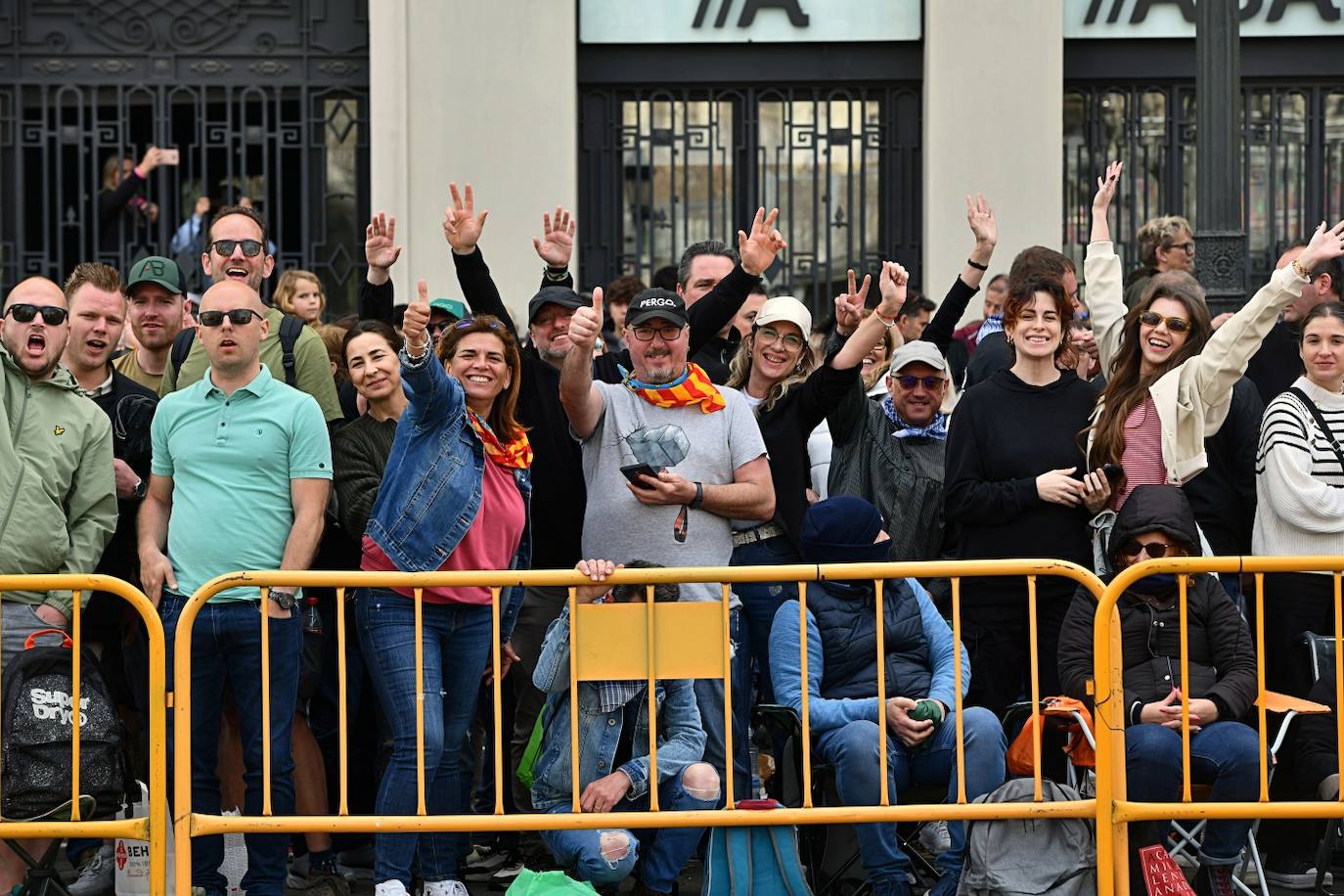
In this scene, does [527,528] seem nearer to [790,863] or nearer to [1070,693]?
[790,863]

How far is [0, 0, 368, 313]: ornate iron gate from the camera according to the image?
41.6 ft

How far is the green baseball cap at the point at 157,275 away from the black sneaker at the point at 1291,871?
196 inches

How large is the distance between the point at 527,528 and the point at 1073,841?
7.45ft

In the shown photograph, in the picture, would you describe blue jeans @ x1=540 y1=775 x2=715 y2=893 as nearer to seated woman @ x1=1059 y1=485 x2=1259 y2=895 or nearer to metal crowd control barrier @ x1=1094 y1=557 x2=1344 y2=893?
metal crowd control barrier @ x1=1094 y1=557 x2=1344 y2=893

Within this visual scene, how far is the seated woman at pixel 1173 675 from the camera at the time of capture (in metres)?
6.38

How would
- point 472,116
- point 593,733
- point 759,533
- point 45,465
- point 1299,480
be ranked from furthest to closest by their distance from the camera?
point 472,116, point 759,533, point 1299,480, point 45,465, point 593,733

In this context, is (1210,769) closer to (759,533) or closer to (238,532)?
(759,533)

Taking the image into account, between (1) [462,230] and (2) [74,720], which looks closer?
(2) [74,720]

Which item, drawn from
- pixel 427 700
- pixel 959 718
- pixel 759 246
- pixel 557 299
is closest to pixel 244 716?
pixel 427 700

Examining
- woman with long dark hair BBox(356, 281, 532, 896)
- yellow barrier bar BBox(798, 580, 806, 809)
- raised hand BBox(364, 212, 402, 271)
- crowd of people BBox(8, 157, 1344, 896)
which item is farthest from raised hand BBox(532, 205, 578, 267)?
yellow barrier bar BBox(798, 580, 806, 809)

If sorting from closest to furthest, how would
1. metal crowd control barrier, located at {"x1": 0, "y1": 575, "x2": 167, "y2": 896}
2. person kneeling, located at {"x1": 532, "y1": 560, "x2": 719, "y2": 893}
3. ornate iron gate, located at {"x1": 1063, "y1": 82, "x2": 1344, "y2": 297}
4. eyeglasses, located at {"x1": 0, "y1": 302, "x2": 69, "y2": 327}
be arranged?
1. metal crowd control barrier, located at {"x1": 0, "y1": 575, "x2": 167, "y2": 896}
2. person kneeling, located at {"x1": 532, "y1": 560, "x2": 719, "y2": 893}
3. eyeglasses, located at {"x1": 0, "y1": 302, "x2": 69, "y2": 327}
4. ornate iron gate, located at {"x1": 1063, "y1": 82, "x2": 1344, "y2": 297}

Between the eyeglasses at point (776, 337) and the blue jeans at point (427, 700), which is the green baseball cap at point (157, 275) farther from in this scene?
the eyeglasses at point (776, 337)

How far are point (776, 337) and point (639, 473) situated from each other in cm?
114

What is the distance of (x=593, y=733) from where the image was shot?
6.41m
